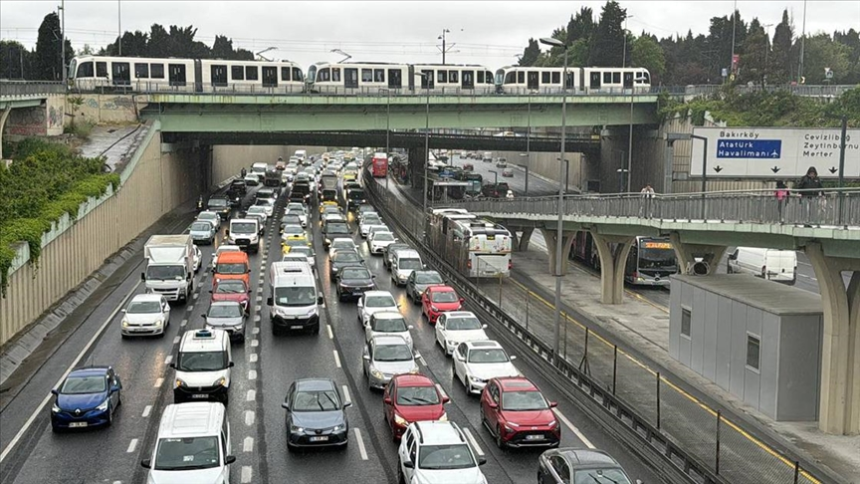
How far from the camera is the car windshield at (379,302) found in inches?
1631

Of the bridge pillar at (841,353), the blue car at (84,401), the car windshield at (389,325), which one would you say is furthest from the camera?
the car windshield at (389,325)

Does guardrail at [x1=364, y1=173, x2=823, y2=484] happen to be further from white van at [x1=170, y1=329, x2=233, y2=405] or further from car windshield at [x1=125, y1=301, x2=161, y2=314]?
car windshield at [x1=125, y1=301, x2=161, y2=314]

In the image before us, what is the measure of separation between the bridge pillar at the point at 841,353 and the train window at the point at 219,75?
61.6 metres

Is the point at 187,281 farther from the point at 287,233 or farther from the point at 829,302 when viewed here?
the point at 829,302

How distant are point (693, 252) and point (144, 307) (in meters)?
22.5

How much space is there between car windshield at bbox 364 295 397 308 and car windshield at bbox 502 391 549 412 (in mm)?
14965

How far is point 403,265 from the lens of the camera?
53094 millimetres

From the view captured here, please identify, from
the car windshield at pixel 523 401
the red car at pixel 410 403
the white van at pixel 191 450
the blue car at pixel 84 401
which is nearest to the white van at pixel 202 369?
the blue car at pixel 84 401

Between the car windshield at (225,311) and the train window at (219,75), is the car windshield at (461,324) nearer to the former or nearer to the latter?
the car windshield at (225,311)

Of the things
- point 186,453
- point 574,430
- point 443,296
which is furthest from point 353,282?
point 186,453

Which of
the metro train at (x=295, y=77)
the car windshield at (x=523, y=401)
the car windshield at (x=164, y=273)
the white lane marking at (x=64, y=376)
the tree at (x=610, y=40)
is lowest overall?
the white lane marking at (x=64, y=376)

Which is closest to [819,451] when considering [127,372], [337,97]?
[127,372]

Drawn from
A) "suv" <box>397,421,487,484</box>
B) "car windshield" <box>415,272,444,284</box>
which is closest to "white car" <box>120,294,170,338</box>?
"car windshield" <box>415,272,444,284</box>

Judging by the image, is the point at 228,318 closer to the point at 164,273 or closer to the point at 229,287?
the point at 229,287
